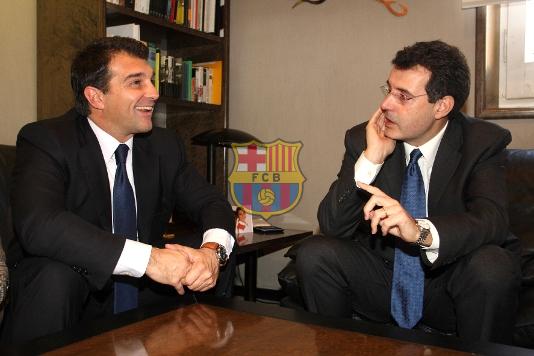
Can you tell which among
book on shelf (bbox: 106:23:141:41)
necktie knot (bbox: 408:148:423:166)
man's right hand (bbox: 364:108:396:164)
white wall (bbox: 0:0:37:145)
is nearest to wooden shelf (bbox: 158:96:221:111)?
book on shelf (bbox: 106:23:141:41)

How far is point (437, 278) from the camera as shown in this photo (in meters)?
1.85

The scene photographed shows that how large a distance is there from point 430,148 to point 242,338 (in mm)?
1110

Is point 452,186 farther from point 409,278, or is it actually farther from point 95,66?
point 95,66

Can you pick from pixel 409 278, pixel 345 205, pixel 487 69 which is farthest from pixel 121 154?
pixel 487 69

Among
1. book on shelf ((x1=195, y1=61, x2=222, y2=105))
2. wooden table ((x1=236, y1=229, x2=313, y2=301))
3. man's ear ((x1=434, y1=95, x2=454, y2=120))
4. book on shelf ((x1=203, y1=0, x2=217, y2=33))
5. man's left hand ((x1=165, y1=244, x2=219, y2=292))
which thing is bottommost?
wooden table ((x1=236, y1=229, x2=313, y2=301))

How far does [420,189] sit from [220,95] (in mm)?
1723

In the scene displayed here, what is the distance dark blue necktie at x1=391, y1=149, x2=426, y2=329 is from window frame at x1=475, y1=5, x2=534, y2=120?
1079 millimetres

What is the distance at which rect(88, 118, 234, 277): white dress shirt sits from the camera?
158 cm

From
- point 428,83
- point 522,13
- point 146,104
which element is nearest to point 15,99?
point 146,104

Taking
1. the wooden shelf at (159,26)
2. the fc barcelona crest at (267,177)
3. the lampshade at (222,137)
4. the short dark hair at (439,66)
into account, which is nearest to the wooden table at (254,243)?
the fc barcelona crest at (267,177)

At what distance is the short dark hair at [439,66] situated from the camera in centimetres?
194

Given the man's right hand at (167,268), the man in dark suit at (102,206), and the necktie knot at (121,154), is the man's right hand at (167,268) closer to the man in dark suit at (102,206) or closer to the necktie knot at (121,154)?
the man in dark suit at (102,206)

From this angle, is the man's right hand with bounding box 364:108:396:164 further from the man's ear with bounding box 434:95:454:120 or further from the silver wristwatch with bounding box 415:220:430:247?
the silver wristwatch with bounding box 415:220:430:247

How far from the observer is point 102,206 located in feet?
6.07
